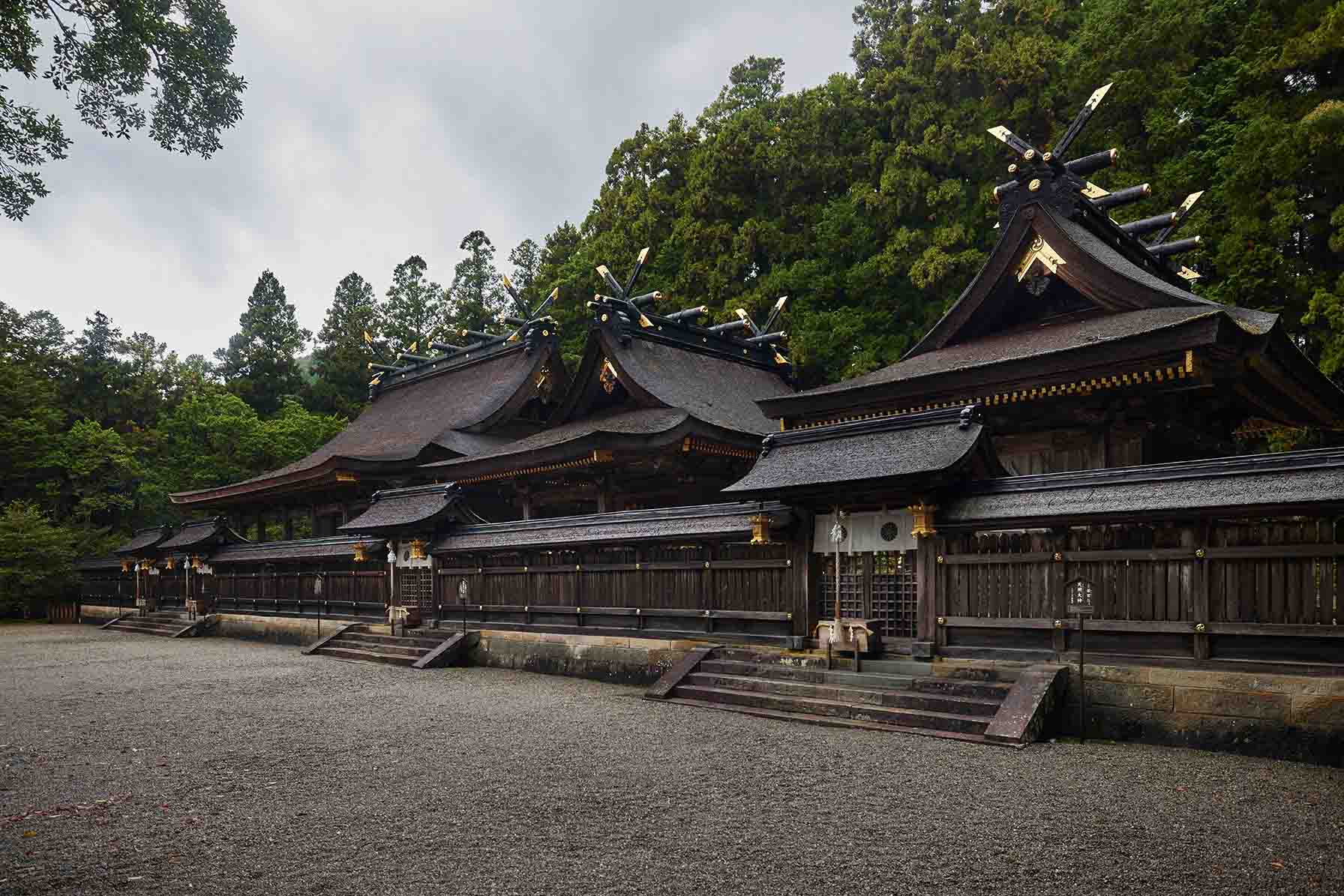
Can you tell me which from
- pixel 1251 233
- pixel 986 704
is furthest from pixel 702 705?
pixel 1251 233

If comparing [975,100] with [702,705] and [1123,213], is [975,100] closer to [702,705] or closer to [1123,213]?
[1123,213]

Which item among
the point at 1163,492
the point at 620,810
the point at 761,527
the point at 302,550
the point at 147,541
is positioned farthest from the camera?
the point at 147,541

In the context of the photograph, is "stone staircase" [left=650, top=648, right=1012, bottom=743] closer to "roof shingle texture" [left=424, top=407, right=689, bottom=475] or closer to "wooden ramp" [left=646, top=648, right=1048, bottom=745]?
"wooden ramp" [left=646, top=648, right=1048, bottom=745]

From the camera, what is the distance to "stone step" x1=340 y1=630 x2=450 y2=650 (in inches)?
670

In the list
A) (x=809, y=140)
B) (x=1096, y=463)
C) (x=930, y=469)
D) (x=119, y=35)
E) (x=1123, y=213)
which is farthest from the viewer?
(x=809, y=140)

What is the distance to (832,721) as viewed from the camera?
32.8 feet

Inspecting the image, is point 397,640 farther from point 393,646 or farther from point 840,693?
point 840,693

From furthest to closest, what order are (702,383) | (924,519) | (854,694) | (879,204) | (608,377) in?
1. (879,204)
2. (702,383)
3. (608,377)
4. (924,519)
5. (854,694)

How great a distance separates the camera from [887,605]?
11.5 meters

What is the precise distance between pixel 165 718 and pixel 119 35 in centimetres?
869

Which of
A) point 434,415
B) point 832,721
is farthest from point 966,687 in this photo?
point 434,415

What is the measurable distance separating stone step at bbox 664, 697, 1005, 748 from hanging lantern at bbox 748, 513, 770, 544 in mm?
2303

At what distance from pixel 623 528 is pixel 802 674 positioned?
4464mm

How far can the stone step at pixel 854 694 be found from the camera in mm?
9469
